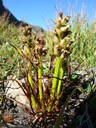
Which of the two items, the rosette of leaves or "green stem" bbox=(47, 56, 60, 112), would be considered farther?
"green stem" bbox=(47, 56, 60, 112)

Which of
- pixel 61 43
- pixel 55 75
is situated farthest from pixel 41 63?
pixel 61 43

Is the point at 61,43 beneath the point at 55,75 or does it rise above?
above

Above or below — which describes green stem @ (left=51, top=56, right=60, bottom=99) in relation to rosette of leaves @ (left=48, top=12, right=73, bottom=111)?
below

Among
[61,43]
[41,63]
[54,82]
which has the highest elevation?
[61,43]

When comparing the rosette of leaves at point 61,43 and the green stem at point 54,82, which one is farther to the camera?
the green stem at point 54,82

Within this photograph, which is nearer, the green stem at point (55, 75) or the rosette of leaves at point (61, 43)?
the rosette of leaves at point (61, 43)

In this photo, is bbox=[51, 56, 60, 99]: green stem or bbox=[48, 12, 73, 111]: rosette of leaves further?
bbox=[51, 56, 60, 99]: green stem

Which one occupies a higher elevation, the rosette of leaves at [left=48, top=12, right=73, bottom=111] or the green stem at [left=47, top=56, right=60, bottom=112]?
the rosette of leaves at [left=48, top=12, right=73, bottom=111]

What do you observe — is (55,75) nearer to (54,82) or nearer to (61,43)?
(54,82)

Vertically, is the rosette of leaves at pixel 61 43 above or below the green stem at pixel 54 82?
above
